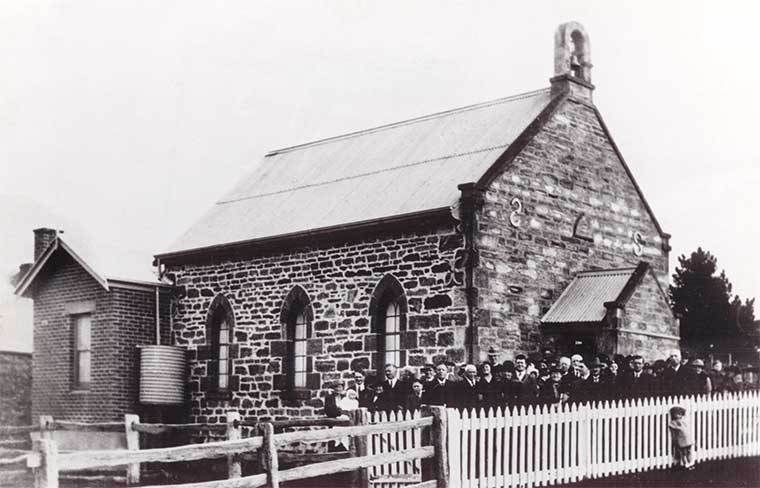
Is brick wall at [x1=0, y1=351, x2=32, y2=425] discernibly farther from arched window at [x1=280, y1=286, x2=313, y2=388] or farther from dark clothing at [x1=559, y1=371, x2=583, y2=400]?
dark clothing at [x1=559, y1=371, x2=583, y2=400]

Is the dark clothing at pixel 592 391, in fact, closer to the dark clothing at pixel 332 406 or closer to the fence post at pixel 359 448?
the fence post at pixel 359 448

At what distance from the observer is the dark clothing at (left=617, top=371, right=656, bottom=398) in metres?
14.5

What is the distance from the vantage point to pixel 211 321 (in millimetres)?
21766

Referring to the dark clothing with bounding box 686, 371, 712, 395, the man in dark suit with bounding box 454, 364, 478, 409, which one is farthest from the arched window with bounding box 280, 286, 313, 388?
the dark clothing with bounding box 686, 371, 712, 395

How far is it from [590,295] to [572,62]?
4.82m

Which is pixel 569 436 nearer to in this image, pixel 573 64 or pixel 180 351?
pixel 573 64

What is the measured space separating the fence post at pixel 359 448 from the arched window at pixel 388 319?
4852mm

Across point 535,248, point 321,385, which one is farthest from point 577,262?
point 321,385

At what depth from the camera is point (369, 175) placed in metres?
21.2

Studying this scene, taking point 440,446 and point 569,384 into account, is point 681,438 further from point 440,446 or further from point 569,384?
point 440,446

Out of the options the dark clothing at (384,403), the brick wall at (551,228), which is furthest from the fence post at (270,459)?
the brick wall at (551,228)

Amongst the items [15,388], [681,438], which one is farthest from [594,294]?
[15,388]

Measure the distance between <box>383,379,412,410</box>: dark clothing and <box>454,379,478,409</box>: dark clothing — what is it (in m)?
1.09

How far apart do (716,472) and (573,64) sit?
9151mm
